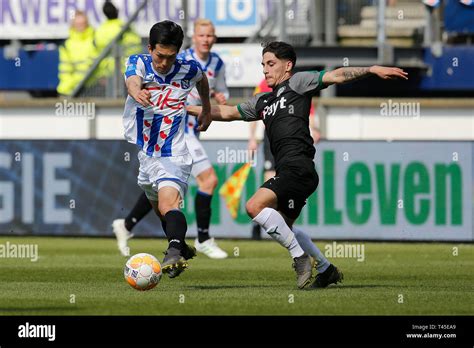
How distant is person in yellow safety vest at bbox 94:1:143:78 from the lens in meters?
21.9

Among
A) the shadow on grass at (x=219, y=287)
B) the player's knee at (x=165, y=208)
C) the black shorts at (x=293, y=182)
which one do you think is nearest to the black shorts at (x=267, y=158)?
the shadow on grass at (x=219, y=287)

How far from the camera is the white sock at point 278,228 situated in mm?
10758

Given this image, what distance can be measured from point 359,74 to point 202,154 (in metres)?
5.30

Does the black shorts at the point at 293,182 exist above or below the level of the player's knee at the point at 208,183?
above

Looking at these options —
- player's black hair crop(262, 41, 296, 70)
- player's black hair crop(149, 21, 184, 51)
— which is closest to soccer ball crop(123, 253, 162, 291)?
player's black hair crop(149, 21, 184, 51)

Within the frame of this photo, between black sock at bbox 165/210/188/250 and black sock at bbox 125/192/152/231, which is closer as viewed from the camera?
black sock at bbox 165/210/188/250

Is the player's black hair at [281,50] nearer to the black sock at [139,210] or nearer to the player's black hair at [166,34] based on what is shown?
the player's black hair at [166,34]

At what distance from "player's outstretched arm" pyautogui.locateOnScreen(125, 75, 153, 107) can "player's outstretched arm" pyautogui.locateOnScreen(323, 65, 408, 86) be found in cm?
151

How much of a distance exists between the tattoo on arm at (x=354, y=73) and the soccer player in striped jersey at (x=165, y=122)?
4.79ft

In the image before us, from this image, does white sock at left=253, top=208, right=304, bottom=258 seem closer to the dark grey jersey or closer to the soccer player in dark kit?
the soccer player in dark kit

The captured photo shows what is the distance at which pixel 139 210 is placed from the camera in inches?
595

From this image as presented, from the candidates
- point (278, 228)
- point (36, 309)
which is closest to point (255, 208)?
point (278, 228)

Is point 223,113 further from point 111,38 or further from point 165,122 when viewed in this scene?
point 111,38
